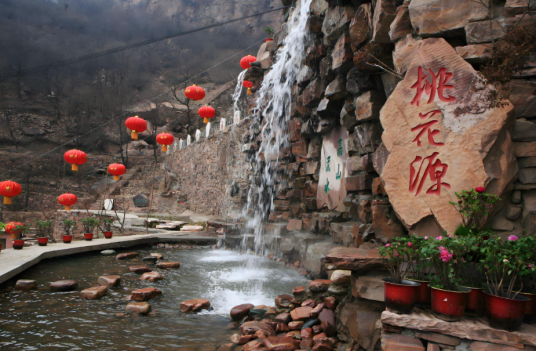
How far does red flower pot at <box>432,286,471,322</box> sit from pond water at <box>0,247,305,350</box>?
1.98 m

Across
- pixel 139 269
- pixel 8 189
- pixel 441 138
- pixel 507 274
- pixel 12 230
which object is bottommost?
pixel 139 269

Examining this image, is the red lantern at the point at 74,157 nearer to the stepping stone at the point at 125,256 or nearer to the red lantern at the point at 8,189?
the red lantern at the point at 8,189

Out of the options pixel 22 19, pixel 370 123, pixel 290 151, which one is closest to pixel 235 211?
pixel 290 151

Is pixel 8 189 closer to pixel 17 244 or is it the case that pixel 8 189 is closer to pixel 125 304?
pixel 17 244

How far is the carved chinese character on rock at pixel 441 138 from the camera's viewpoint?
264cm

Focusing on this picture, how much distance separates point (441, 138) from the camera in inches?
114

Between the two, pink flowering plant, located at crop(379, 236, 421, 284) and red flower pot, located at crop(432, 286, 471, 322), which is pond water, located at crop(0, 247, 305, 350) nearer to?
pink flowering plant, located at crop(379, 236, 421, 284)

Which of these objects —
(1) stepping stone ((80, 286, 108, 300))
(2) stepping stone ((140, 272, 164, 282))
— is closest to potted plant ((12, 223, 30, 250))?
(2) stepping stone ((140, 272, 164, 282))

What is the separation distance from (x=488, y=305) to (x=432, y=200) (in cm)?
115

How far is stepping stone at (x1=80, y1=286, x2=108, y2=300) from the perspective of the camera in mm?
4170

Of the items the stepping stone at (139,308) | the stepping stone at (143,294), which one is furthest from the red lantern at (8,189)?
the stepping stone at (139,308)

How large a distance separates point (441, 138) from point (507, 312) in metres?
1.56

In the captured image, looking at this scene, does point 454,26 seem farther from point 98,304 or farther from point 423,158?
point 98,304

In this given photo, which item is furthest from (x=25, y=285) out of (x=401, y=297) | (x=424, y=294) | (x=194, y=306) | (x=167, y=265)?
(x=424, y=294)
